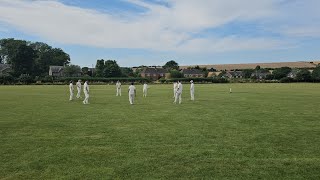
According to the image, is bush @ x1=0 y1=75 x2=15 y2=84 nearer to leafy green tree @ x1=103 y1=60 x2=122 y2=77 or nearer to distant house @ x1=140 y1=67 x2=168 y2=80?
leafy green tree @ x1=103 y1=60 x2=122 y2=77

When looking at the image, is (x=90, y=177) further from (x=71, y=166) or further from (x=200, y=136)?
(x=200, y=136)

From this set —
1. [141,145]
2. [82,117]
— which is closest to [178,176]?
[141,145]

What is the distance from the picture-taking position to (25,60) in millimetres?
122062

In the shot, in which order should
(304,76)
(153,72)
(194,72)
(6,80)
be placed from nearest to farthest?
1. (6,80)
2. (304,76)
3. (153,72)
4. (194,72)

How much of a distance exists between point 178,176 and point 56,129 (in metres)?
8.11

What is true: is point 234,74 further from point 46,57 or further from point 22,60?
point 22,60

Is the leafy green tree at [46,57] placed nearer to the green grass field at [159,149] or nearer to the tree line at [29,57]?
the tree line at [29,57]

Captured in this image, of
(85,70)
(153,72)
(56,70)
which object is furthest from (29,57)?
(153,72)

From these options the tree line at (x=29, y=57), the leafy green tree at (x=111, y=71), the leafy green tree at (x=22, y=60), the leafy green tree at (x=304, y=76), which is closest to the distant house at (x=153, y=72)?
the tree line at (x=29, y=57)

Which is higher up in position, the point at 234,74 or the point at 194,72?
the point at 194,72

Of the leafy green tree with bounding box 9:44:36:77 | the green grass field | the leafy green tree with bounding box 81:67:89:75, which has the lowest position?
the green grass field

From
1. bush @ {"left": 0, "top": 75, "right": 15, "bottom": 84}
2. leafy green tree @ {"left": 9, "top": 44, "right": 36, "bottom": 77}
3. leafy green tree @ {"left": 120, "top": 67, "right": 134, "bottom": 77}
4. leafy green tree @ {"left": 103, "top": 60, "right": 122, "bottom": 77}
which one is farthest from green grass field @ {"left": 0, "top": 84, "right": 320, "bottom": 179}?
leafy green tree @ {"left": 120, "top": 67, "right": 134, "bottom": 77}

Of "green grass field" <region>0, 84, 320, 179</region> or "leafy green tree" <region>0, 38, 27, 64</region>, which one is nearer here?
"green grass field" <region>0, 84, 320, 179</region>

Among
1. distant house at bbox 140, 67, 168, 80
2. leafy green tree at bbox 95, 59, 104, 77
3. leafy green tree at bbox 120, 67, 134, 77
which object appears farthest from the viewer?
distant house at bbox 140, 67, 168, 80
